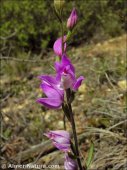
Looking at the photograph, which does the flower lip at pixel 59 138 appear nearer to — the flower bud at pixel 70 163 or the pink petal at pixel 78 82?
the flower bud at pixel 70 163

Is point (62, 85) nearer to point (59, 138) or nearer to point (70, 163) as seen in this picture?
point (59, 138)

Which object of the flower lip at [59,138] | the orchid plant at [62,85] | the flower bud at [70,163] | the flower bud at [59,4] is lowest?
the flower bud at [70,163]

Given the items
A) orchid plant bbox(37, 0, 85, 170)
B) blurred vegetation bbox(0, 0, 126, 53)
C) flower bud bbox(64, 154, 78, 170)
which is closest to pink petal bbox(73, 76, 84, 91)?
orchid plant bbox(37, 0, 85, 170)

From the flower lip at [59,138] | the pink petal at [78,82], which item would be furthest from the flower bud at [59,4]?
the flower lip at [59,138]

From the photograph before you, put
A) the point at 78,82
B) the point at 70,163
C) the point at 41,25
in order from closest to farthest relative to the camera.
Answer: the point at 78,82, the point at 70,163, the point at 41,25

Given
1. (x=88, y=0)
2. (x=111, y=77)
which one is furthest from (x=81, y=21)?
(x=111, y=77)

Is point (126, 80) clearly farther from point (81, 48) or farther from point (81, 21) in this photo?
point (81, 21)

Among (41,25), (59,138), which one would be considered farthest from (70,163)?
(41,25)

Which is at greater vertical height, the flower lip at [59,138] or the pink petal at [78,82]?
the pink petal at [78,82]

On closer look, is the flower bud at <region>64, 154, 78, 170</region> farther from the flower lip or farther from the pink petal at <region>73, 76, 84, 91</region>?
the pink petal at <region>73, 76, 84, 91</region>

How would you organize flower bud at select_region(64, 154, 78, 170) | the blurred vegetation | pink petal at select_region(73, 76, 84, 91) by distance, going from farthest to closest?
the blurred vegetation, flower bud at select_region(64, 154, 78, 170), pink petal at select_region(73, 76, 84, 91)
